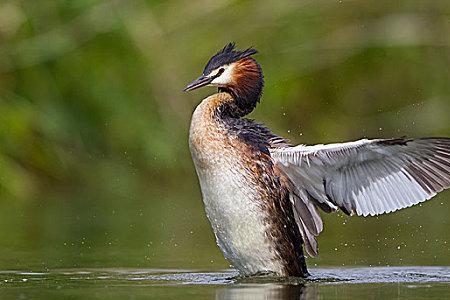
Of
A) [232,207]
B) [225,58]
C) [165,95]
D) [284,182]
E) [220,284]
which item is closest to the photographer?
[220,284]

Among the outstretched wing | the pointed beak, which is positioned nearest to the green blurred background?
the outstretched wing

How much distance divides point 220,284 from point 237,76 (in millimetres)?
1592

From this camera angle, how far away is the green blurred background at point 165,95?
12.2 meters

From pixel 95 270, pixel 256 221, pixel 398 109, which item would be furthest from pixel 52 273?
pixel 398 109

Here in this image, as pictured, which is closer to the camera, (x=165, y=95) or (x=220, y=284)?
(x=220, y=284)

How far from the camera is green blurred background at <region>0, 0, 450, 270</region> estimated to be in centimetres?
1218

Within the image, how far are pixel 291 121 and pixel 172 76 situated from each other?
1.42 meters

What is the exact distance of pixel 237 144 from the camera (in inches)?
353

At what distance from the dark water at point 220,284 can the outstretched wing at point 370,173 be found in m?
0.42

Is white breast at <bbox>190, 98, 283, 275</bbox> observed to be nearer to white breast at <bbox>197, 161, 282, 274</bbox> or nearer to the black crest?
white breast at <bbox>197, 161, 282, 274</bbox>

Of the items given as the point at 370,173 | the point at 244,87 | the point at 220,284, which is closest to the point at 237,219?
the point at 220,284

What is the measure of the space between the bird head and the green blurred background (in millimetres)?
1758

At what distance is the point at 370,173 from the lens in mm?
8992

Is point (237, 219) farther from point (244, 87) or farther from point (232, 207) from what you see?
point (244, 87)
